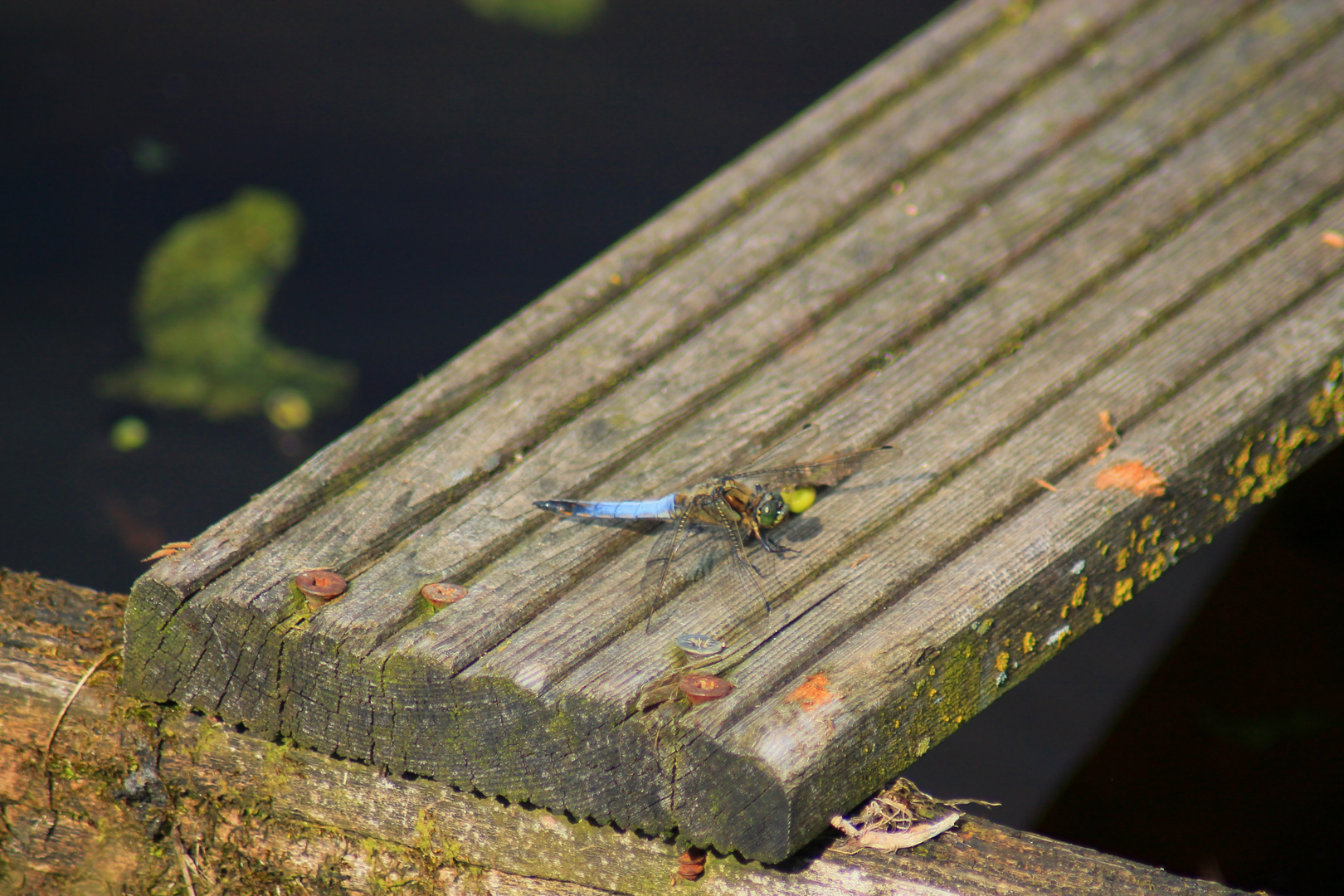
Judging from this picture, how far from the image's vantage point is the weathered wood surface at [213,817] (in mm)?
1950

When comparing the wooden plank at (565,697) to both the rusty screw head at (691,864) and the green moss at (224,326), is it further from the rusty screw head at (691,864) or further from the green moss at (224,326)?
the green moss at (224,326)

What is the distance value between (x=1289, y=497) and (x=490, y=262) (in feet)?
10.4

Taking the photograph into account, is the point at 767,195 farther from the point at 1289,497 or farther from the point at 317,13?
the point at 317,13

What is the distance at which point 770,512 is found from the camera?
2123mm

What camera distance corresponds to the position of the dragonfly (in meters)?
2.09

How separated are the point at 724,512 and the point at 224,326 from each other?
2.87 m

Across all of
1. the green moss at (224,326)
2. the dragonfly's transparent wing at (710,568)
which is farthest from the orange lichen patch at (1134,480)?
the green moss at (224,326)

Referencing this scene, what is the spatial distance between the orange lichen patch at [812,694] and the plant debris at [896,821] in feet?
0.59

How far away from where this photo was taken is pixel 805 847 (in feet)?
6.08

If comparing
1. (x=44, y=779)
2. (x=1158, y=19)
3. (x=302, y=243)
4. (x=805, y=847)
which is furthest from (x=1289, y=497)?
(x=44, y=779)

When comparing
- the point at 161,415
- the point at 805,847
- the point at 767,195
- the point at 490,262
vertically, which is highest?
the point at 490,262

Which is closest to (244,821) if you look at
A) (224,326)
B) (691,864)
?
(691,864)

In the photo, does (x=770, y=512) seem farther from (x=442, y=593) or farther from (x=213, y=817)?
(x=213, y=817)

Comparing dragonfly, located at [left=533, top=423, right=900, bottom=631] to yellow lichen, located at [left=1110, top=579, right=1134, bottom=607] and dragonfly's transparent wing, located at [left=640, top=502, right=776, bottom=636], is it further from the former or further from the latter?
yellow lichen, located at [left=1110, top=579, right=1134, bottom=607]
